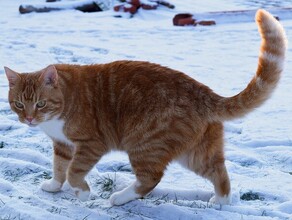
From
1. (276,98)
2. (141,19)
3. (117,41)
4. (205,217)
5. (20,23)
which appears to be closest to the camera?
(205,217)

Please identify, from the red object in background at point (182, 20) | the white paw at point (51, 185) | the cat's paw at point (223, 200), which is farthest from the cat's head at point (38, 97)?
the red object in background at point (182, 20)

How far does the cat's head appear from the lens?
400 cm

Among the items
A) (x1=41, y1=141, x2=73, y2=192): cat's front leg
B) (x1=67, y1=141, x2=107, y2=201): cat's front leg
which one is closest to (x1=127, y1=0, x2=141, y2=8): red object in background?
(x1=41, y1=141, x2=73, y2=192): cat's front leg

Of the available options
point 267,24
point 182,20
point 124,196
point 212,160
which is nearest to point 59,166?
point 124,196

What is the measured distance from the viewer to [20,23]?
1136 cm

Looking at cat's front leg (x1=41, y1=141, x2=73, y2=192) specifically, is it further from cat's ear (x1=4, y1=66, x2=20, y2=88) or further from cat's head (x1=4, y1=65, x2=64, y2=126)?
cat's ear (x1=4, y1=66, x2=20, y2=88)

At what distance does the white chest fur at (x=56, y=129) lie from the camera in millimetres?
4046

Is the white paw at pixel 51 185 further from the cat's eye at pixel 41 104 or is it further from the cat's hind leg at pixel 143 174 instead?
the cat's eye at pixel 41 104

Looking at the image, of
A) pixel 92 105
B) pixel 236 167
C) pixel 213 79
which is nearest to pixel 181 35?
pixel 213 79

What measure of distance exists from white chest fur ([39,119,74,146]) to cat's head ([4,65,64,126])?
0.19 ft

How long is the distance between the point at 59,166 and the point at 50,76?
2.36ft

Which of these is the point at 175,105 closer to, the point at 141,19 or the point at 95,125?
the point at 95,125

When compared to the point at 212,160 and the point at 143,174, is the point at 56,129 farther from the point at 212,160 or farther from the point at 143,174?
the point at 212,160

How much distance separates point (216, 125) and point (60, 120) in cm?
113
